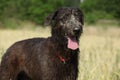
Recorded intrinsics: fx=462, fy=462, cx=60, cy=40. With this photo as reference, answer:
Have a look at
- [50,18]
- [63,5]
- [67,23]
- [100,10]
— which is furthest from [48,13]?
[67,23]

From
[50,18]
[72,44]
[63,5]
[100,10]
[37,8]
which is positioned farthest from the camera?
[100,10]

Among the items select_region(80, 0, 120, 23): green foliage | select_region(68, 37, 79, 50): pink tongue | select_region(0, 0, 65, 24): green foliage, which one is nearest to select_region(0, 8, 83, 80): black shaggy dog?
select_region(68, 37, 79, 50): pink tongue

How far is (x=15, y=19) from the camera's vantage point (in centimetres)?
5359

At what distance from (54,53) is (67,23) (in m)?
0.62

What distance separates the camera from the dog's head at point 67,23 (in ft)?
23.1

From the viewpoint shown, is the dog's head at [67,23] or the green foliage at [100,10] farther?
the green foliage at [100,10]

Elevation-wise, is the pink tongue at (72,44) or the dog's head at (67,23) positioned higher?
the dog's head at (67,23)

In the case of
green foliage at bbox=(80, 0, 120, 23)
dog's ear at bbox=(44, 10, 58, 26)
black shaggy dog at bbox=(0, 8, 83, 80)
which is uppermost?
dog's ear at bbox=(44, 10, 58, 26)

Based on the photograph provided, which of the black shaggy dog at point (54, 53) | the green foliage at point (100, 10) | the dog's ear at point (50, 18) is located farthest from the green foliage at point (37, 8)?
the dog's ear at point (50, 18)

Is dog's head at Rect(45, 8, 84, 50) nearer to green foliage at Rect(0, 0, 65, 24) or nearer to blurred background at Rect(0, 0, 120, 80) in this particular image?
blurred background at Rect(0, 0, 120, 80)

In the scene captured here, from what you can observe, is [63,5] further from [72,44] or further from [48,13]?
[72,44]

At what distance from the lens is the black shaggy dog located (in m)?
7.14

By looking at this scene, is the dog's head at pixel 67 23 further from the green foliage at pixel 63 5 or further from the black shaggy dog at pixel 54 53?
the green foliage at pixel 63 5

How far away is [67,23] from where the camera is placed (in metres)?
7.14
